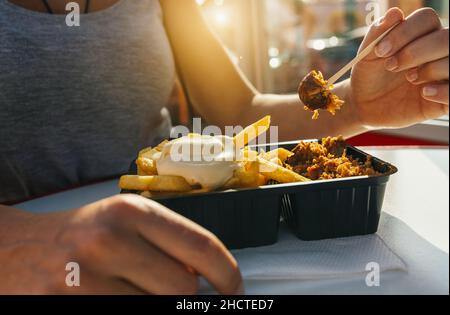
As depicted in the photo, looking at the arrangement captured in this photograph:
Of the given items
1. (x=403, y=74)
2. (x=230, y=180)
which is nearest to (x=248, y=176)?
(x=230, y=180)

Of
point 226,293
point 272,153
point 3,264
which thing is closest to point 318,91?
point 272,153

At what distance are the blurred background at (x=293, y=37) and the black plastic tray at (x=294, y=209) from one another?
1542 mm

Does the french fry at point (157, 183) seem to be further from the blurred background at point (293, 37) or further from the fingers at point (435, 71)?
the blurred background at point (293, 37)

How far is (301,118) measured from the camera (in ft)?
4.93

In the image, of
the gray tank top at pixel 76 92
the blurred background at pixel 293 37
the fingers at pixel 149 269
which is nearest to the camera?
the fingers at pixel 149 269

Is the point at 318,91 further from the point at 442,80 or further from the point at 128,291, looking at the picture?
the point at 128,291

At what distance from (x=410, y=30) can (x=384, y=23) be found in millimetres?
112

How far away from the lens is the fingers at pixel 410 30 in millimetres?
908

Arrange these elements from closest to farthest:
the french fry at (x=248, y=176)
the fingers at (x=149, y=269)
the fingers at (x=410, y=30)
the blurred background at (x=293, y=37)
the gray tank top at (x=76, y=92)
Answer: the fingers at (x=149, y=269)
the french fry at (x=248, y=176)
the fingers at (x=410, y=30)
the gray tank top at (x=76, y=92)
the blurred background at (x=293, y=37)

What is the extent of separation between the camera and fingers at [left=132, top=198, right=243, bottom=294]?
23.0 inches

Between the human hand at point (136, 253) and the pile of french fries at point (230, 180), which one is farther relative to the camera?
the pile of french fries at point (230, 180)

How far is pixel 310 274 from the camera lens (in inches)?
28.6

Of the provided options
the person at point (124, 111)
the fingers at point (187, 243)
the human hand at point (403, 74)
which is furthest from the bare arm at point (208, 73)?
the fingers at point (187, 243)

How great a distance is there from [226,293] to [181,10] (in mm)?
1462
